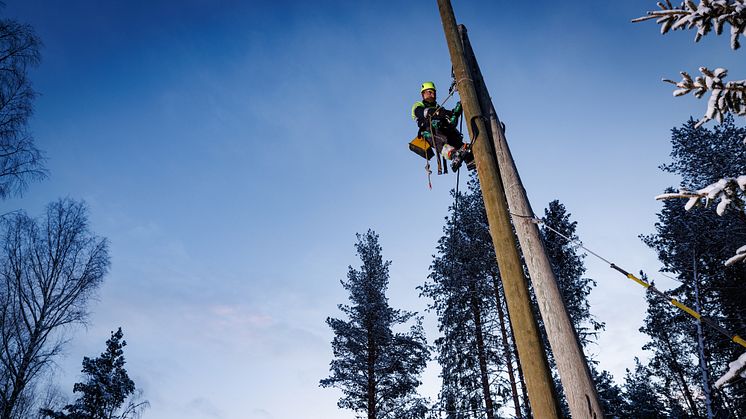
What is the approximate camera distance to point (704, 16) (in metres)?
2.49

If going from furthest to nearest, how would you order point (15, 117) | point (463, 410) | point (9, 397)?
1. point (463, 410)
2. point (9, 397)
3. point (15, 117)

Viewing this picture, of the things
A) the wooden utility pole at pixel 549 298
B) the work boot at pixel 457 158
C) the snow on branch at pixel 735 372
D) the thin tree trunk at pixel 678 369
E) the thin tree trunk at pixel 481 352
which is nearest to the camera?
the snow on branch at pixel 735 372

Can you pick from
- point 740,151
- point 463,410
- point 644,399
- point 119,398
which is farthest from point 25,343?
point 644,399

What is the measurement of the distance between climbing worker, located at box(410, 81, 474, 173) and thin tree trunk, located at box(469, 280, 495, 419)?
1300 centimetres

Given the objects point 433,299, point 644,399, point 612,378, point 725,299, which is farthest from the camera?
point 644,399

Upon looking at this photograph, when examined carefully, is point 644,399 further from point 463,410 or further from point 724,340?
point 463,410

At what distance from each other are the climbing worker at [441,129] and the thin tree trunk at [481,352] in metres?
13.0

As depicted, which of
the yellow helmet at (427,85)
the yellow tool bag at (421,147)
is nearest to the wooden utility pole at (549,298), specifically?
the yellow tool bag at (421,147)

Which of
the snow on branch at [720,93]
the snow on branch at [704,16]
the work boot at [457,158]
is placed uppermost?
the work boot at [457,158]

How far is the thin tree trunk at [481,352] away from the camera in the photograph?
15344 mm

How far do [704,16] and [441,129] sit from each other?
3342 millimetres

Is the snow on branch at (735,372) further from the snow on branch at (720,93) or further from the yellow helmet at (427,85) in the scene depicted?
the yellow helmet at (427,85)

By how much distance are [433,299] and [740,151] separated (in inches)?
649

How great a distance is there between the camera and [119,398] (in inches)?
813
